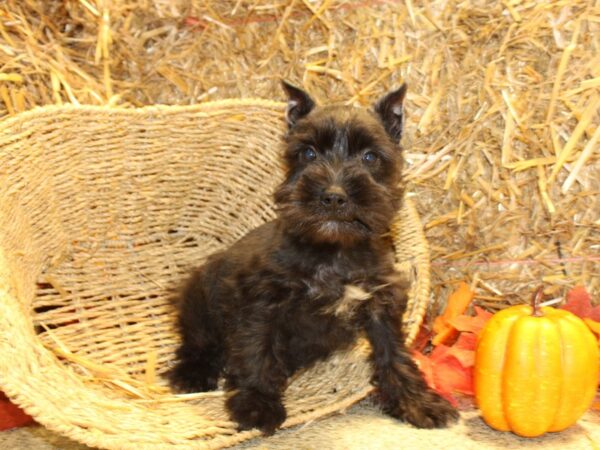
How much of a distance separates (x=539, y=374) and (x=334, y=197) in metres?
1.28

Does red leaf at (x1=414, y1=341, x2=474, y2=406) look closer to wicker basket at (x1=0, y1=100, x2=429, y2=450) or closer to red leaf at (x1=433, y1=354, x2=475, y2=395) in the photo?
red leaf at (x1=433, y1=354, x2=475, y2=395)

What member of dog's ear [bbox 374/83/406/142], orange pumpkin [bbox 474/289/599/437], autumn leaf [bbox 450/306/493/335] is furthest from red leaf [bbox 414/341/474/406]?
dog's ear [bbox 374/83/406/142]

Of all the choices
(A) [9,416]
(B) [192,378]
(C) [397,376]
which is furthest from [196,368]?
(C) [397,376]

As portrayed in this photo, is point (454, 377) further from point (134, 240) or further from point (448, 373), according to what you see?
point (134, 240)

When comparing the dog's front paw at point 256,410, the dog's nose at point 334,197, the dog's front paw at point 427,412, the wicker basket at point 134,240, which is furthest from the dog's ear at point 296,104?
the dog's front paw at point 427,412

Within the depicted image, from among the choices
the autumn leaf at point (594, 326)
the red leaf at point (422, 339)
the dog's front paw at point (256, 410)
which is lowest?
the red leaf at point (422, 339)

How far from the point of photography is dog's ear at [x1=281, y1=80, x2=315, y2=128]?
3539mm

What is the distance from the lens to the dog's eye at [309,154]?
337 centimetres

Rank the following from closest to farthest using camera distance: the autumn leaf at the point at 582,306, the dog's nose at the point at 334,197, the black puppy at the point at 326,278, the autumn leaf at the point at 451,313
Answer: the dog's nose at the point at 334,197, the black puppy at the point at 326,278, the autumn leaf at the point at 582,306, the autumn leaf at the point at 451,313

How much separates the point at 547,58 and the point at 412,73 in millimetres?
832

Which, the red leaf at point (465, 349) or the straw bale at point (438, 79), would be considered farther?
the straw bale at point (438, 79)

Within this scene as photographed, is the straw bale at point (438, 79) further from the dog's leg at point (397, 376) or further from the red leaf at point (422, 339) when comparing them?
the dog's leg at point (397, 376)

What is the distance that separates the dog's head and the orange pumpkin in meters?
0.83

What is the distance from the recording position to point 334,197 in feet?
9.89
